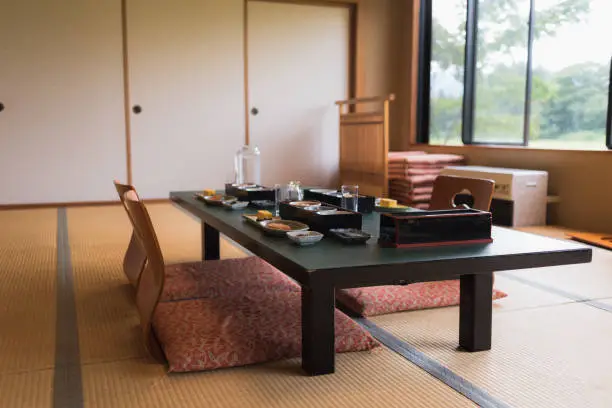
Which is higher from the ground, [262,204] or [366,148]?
[366,148]

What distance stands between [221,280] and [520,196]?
277cm

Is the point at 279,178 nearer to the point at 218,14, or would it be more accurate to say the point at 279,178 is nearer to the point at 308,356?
the point at 218,14

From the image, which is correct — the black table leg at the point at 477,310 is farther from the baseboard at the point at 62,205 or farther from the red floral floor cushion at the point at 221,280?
the baseboard at the point at 62,205

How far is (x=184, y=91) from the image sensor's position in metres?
6.07

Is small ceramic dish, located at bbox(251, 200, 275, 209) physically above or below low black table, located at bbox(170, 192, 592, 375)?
above

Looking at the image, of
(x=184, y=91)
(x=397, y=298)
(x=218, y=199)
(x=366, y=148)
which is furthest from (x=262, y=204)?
(x=184, y=91)

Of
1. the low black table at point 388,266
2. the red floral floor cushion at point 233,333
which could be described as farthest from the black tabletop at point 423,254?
the red floral floor cushion at point 233,333

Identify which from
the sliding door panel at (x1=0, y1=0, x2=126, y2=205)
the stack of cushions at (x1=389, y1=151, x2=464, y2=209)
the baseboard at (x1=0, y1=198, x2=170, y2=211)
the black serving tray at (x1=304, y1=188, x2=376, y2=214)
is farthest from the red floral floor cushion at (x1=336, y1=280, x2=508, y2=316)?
the sliding door panel at (x1=0, y1=0, x2=126, y2=205)

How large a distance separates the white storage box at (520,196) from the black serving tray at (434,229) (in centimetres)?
282

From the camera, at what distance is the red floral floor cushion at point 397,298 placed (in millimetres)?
2438

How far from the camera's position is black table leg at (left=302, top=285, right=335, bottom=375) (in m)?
1.74

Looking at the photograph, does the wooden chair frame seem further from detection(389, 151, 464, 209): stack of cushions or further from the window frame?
the window frame

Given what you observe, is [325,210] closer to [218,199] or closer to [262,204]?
[262,204]

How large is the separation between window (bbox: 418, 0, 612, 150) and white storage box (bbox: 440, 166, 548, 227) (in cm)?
44
